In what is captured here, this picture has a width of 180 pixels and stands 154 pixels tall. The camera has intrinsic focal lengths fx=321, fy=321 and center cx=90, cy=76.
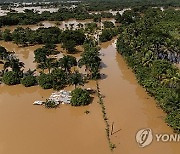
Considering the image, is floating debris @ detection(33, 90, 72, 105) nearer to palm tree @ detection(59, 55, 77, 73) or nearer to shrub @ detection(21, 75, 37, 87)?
shrub @ detection(21, 75, 37, 87)

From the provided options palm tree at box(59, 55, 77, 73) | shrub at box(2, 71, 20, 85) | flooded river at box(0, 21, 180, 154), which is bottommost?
flooded river at box(0, 21, 180, 154)

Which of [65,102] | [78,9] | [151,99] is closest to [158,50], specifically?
[151,99]

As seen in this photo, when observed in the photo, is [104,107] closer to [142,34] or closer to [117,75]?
[117,75]

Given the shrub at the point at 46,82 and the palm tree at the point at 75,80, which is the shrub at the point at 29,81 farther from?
the palm tree at the point at 75,80

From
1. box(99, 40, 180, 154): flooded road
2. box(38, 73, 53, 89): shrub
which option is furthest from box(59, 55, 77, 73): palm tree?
box(99, 40, 180, 154): flooded road

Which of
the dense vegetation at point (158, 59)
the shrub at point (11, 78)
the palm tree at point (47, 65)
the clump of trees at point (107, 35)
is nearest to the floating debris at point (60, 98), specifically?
the palm tree at point (47, 65)

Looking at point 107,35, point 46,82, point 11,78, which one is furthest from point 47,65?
point 107,35
